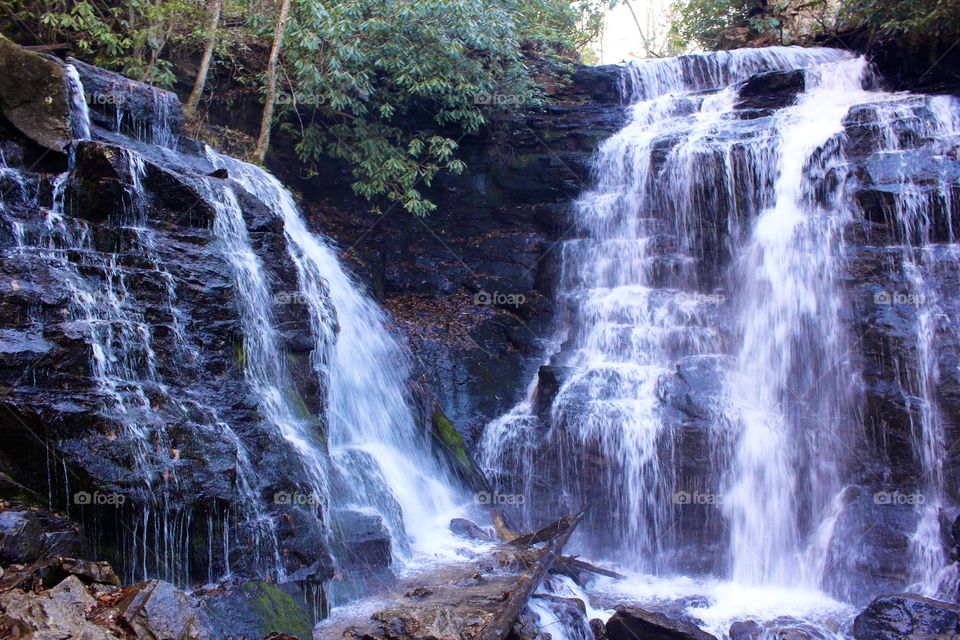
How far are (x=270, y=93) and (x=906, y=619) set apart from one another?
11.1 m

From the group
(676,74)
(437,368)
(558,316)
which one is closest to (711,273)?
(558,316)

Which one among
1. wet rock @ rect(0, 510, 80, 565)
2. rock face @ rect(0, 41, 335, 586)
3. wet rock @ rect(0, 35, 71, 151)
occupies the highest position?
wet rock @ rect(0, 35, 71, 151)

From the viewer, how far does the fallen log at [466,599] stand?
554cm

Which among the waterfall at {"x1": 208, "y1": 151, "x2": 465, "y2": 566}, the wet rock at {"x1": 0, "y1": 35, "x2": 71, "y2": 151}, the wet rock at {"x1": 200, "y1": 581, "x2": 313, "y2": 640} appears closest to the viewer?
the wet rock at {"x1": 200, "y1": 581, "x2": 313, "y2": 640}

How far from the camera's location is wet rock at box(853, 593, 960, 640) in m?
6.73

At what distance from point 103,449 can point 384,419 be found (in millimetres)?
4484

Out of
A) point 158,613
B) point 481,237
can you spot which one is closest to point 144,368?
point 158,613

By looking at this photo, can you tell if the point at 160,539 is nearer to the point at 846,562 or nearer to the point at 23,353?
the point at 23,353

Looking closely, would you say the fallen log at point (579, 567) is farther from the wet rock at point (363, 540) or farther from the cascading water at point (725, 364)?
the wet rock at point (363, 540)

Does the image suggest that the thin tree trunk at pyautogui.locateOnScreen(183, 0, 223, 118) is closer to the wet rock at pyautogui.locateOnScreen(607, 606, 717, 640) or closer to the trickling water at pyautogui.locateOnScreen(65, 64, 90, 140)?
the trickling water at pyautogui.locateOnScreen(65, 64, 90, 140)

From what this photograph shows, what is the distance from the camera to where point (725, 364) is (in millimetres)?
10320

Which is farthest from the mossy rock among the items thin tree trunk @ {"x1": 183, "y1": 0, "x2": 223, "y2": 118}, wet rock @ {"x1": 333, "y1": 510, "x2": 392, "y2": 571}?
thin tree trunk @ {"x1": 183, "y1": 0, "x2": 223, "y2": 118}

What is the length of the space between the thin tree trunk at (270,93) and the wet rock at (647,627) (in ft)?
28.7

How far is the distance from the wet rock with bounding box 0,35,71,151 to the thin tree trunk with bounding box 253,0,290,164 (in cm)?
362
